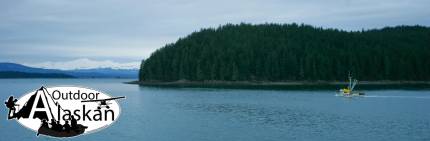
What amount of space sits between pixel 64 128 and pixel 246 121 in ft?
135

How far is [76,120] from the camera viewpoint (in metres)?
18.0

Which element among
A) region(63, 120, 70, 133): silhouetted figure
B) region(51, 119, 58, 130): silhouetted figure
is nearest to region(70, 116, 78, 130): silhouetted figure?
region(63, 120, 70, 133): silhouetted figure

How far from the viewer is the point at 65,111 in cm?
1772

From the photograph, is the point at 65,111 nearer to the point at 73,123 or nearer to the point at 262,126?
the point at 73,123

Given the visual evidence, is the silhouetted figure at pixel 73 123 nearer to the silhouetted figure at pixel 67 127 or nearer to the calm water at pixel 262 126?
the silhouetted figure at pixel 67 127

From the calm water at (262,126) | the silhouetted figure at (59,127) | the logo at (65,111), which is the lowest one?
the calm water at (262,126)

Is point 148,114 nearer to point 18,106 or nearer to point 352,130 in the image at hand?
point 352,130

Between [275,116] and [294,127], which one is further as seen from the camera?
[275,116]

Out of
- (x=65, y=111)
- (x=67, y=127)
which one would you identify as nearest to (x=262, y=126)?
(x=67, y=127)

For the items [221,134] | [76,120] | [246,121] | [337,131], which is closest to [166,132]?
[221,134]

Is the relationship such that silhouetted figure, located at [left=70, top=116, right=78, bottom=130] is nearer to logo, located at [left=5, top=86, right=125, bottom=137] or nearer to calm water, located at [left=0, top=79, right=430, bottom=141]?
logo, located at [left=5, top=86, right=125, bottom=137]

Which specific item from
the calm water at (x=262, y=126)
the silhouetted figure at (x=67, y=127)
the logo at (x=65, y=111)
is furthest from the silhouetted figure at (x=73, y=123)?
the calm water at (x=262, y=126)

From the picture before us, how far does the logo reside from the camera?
667 inches

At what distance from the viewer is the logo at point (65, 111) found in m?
16.9
